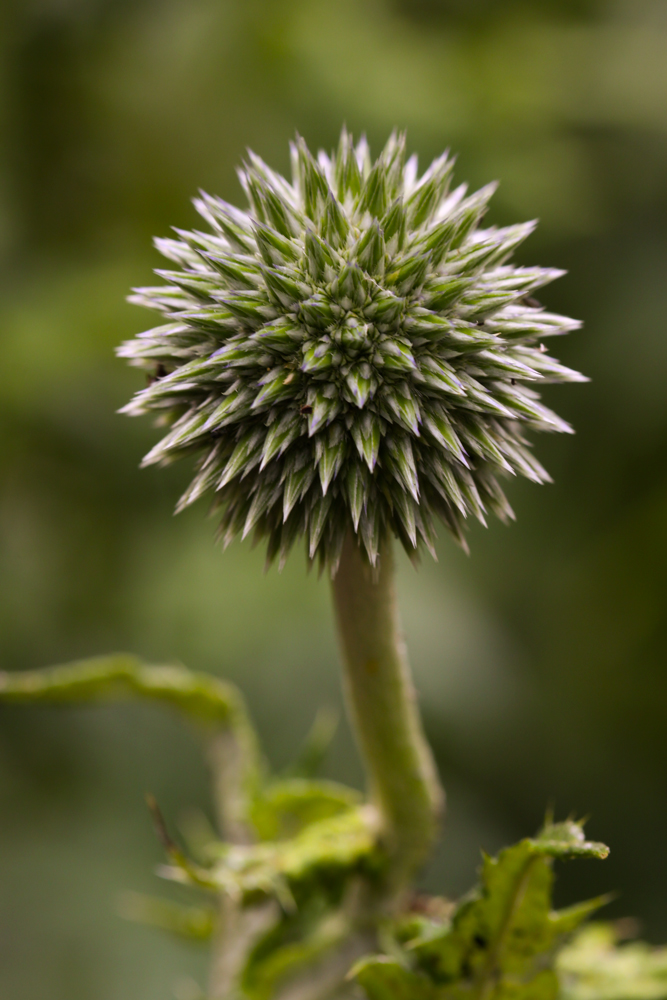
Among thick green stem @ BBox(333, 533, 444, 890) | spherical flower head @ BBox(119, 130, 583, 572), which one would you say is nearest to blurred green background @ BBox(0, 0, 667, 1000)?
thick green stem @ BBox(333, 533, 444, 890)

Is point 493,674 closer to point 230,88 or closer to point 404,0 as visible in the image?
point 230,88

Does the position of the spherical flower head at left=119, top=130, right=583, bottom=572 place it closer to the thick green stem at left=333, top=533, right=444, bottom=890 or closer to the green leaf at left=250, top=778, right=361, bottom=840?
the thick green stem at left=333, top=533, right=444, bottom=890

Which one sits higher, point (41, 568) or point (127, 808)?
point (41, 568)

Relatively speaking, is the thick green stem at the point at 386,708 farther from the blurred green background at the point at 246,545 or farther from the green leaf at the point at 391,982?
the blurred green background at the point at 246,545

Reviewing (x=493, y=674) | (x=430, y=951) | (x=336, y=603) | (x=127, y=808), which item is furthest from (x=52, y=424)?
(x=430, y=951)

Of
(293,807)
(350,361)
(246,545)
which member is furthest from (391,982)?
(246,545)

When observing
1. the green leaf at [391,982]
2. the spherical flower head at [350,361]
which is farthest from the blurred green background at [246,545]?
the spherical flower head at [350,361]
